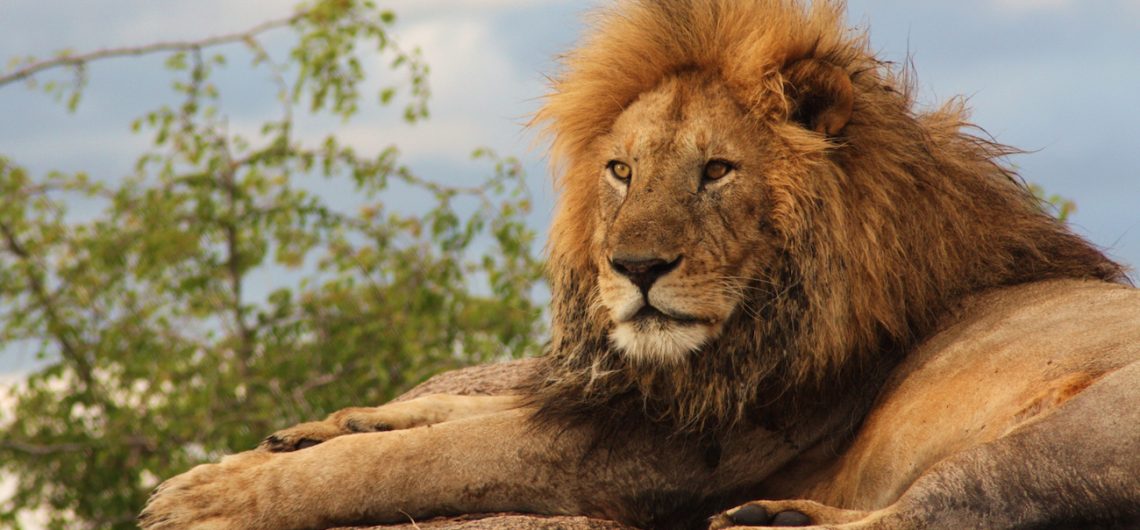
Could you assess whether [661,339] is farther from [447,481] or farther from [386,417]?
[386,417]

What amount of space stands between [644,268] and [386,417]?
1216 mm

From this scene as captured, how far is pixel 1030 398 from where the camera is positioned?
3346 mm

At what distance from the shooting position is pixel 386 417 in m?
4.47

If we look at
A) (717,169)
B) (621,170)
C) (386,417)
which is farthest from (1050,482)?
(386,417)

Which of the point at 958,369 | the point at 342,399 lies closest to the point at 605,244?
the point at 958,369

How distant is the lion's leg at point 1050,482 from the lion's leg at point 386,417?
5.47 ft

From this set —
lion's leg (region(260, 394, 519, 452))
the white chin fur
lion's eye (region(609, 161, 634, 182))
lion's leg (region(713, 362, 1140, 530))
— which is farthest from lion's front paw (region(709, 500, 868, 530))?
lion's leg (region(260, 394, 519, 452))

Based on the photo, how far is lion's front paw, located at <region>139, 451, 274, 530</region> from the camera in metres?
3.97

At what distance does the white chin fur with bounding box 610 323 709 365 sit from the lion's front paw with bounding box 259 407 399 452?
3.36ft

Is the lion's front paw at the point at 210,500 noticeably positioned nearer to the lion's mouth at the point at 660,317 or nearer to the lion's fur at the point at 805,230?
the lion's fur at the point at 805,230

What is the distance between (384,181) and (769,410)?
255 inches

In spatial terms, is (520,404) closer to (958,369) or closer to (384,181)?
(958,369)

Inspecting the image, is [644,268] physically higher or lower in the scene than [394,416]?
higher

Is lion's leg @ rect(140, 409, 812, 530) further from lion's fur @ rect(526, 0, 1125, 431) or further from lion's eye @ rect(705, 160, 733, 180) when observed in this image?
lion's eye @ rect(705, 160, 733, 180)
